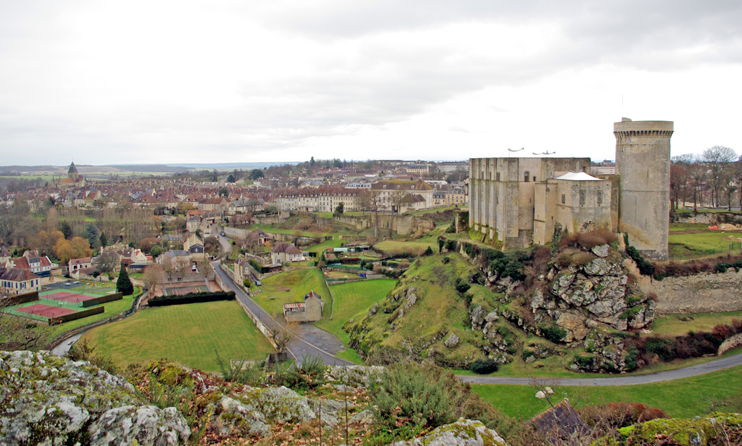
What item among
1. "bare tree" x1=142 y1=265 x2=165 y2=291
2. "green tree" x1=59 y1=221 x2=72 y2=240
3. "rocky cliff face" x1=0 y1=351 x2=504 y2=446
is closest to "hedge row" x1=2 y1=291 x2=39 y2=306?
"bare tree" x1=142 y1=265 x2=165 y2=291

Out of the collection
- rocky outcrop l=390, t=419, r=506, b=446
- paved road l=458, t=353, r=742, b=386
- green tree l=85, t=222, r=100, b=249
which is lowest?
paved road l=458, t=353, r=742, b=386

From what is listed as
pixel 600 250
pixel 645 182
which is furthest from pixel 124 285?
pixel 645 182

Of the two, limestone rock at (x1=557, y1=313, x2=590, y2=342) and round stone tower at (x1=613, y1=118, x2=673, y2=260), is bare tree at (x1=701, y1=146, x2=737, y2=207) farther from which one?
limestone rock at (x1=557, y1=313, x2=590, y2=342)

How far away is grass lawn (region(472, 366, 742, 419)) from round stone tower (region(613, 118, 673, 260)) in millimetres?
7293

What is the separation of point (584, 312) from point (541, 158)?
10401mm

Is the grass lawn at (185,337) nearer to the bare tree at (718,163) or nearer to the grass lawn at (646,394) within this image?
the grass lawn at (646,394)

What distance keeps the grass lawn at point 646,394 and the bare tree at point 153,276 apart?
38575mm

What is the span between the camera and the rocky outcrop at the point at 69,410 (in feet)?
18.7

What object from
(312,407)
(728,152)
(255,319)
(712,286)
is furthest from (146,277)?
(728,152)

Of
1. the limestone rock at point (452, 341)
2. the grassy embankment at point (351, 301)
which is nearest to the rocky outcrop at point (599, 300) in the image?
the limestone rock at point (452, 341)

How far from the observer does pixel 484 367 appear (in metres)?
24.2

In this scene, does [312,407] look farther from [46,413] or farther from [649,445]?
[649,445]

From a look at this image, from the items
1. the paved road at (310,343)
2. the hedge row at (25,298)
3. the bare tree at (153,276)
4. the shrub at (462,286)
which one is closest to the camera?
the paved road at (310,343)

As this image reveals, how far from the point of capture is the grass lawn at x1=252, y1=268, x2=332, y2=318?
39688 millimetres
